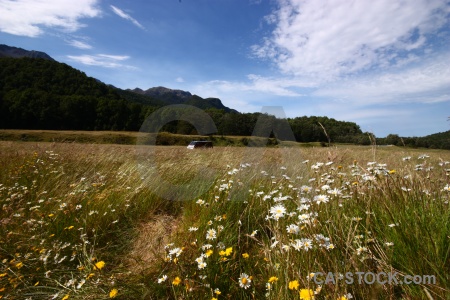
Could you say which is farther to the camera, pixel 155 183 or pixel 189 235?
pixel 155 183

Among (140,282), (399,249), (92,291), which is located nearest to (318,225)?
(399,249)

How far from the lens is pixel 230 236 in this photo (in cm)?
265

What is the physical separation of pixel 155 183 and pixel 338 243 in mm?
3764

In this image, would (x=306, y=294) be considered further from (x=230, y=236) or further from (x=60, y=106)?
(x=60, y=106)

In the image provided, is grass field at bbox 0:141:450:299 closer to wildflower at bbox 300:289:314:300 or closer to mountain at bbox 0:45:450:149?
wildflower at bbox 300:289:314:300

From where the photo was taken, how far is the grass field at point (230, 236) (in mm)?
1687

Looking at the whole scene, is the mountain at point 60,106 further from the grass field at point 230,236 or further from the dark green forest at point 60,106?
the grass field at point 230,236

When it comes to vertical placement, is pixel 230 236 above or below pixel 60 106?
above

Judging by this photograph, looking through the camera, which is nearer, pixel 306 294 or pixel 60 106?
pixel 306 294

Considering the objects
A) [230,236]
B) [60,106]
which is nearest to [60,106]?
[60,106]

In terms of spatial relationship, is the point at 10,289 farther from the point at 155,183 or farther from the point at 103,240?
the point at 155,183

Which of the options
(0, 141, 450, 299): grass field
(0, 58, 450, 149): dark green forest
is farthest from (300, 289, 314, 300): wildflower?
(0, 58, 450, 149): dark green forest

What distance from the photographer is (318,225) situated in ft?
6.72

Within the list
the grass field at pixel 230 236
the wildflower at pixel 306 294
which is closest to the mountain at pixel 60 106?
the grass field at pixel 230 236
